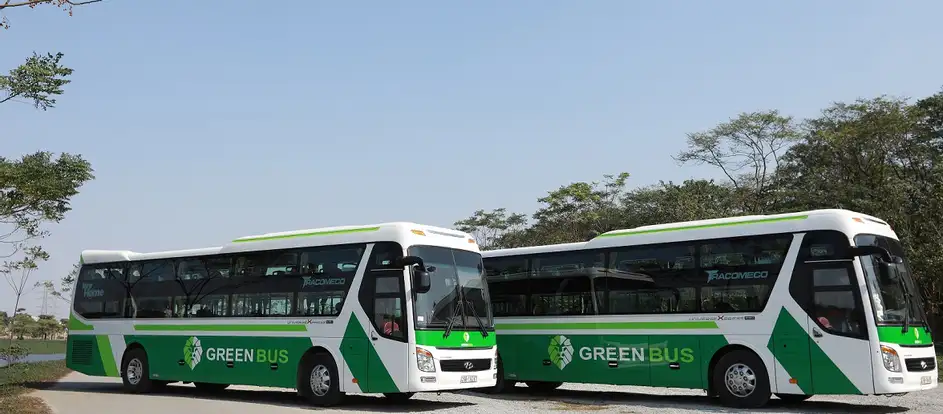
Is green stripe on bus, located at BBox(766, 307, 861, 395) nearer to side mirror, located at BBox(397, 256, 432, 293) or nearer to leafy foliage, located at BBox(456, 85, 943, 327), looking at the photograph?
side mirror, located at BBox(397, 256, 432, 293)

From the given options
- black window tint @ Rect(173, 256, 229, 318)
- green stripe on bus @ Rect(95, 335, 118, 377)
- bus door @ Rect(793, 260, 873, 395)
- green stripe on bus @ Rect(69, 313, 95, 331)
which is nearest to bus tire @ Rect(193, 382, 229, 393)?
green stripe on bus @ Rect(95, 335, 118, 377)

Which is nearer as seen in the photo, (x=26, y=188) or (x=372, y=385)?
(x=372, y=385)

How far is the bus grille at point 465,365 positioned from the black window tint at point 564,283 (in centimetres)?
249

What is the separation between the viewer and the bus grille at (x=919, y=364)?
1247cm

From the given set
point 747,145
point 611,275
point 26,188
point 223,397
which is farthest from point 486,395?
point 747,145

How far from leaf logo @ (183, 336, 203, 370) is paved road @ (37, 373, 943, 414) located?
0.66 meters

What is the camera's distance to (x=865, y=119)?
3859 cm

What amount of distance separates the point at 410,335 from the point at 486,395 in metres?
4.40

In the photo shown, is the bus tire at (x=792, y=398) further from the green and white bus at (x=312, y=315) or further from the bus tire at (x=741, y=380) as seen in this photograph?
the green and white bus at (x=312, y=315)

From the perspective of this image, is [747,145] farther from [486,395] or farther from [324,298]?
[324,298]

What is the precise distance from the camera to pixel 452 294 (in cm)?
1393

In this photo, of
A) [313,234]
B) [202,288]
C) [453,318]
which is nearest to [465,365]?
[453,318]

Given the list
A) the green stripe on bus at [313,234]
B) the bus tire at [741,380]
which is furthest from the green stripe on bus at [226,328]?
the bus tire at [741,380]

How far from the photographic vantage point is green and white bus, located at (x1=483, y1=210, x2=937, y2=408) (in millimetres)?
12484
